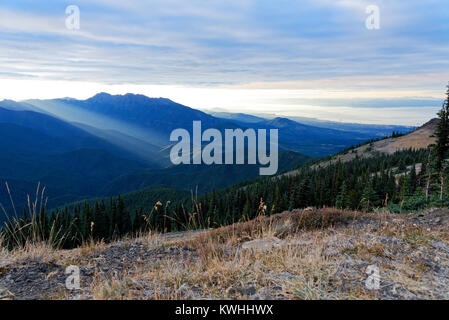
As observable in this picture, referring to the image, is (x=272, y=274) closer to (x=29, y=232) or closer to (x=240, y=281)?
(x=240, y=281)

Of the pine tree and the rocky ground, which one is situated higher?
the pine tree

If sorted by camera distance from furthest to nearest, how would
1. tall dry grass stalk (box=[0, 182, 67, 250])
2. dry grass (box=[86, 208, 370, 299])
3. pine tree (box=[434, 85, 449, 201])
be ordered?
pine tree (box=[434, 85, 449, 201]) → tall dry grass stalk (box=[0, 182, 67, 250]) → dry grass (box=[86, 208, 370, 299])

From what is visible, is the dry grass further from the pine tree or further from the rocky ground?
the pine tree

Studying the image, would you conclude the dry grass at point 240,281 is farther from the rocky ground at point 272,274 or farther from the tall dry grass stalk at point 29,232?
the tall dry grass stalk at point 29,232

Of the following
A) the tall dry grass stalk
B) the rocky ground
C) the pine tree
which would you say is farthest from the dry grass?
the pine tree

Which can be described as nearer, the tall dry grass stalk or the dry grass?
the dry grass

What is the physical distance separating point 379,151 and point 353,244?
589 feet

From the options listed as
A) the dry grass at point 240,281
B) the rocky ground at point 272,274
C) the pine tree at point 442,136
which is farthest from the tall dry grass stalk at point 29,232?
the pine tree at point 442,136

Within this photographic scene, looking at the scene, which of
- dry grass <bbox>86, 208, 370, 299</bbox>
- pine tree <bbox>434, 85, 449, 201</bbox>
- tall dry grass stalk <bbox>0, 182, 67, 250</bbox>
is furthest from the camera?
pine tree <bbox>434, 85, 449, 201</bbox>

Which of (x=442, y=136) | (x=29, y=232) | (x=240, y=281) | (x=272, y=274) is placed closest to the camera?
(x=240, y=281)

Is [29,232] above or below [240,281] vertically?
below

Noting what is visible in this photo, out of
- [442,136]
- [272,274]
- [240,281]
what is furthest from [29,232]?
[442,136]

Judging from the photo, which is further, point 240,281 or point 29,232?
point 29,232

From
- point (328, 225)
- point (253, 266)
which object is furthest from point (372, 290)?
point (328, 225)
